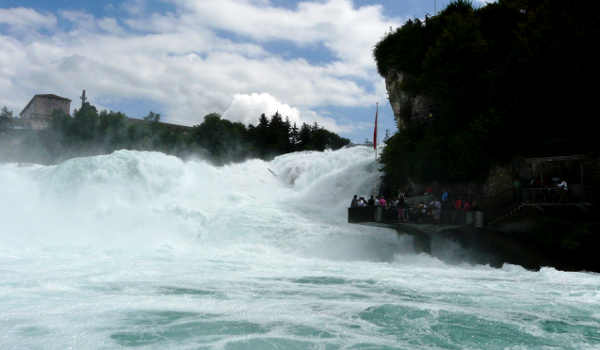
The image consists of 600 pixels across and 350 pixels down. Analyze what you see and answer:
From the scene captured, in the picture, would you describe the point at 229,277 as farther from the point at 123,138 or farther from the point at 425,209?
the point at 123,138

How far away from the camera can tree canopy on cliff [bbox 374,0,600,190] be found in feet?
63.0

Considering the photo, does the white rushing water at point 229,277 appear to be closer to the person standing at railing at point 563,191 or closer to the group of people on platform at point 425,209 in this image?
the group of people on platform at point 425,209

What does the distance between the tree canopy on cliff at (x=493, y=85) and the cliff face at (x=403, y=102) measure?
1.06ft

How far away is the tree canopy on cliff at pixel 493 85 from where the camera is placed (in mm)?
19188

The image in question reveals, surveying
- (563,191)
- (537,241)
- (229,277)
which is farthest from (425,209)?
(229,277)

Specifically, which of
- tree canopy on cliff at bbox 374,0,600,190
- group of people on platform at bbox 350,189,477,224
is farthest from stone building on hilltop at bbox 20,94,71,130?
group of people on platform at bbox 350,189,477,224

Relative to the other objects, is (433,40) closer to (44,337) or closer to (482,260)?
(482,260)

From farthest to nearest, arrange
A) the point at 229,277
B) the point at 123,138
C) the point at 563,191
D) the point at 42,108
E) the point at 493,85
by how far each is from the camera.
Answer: the point at 42,108, the point at 123,138, the point at 493,85, the point at 563,191, the point at 229,277

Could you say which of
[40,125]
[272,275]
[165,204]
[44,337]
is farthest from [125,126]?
[44,337]

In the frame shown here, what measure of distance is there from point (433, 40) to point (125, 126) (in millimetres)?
44901

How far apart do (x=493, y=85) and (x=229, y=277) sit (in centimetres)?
1545

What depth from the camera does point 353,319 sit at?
8758mm

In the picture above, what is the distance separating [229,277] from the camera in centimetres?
1373

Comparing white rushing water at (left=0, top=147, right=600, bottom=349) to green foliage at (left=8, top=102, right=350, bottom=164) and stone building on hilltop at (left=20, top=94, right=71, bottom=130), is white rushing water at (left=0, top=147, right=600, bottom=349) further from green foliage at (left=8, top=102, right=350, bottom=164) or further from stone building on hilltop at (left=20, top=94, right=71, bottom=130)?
stone building on hilltop at (left=20, top=94, right=71, bottom=130)
